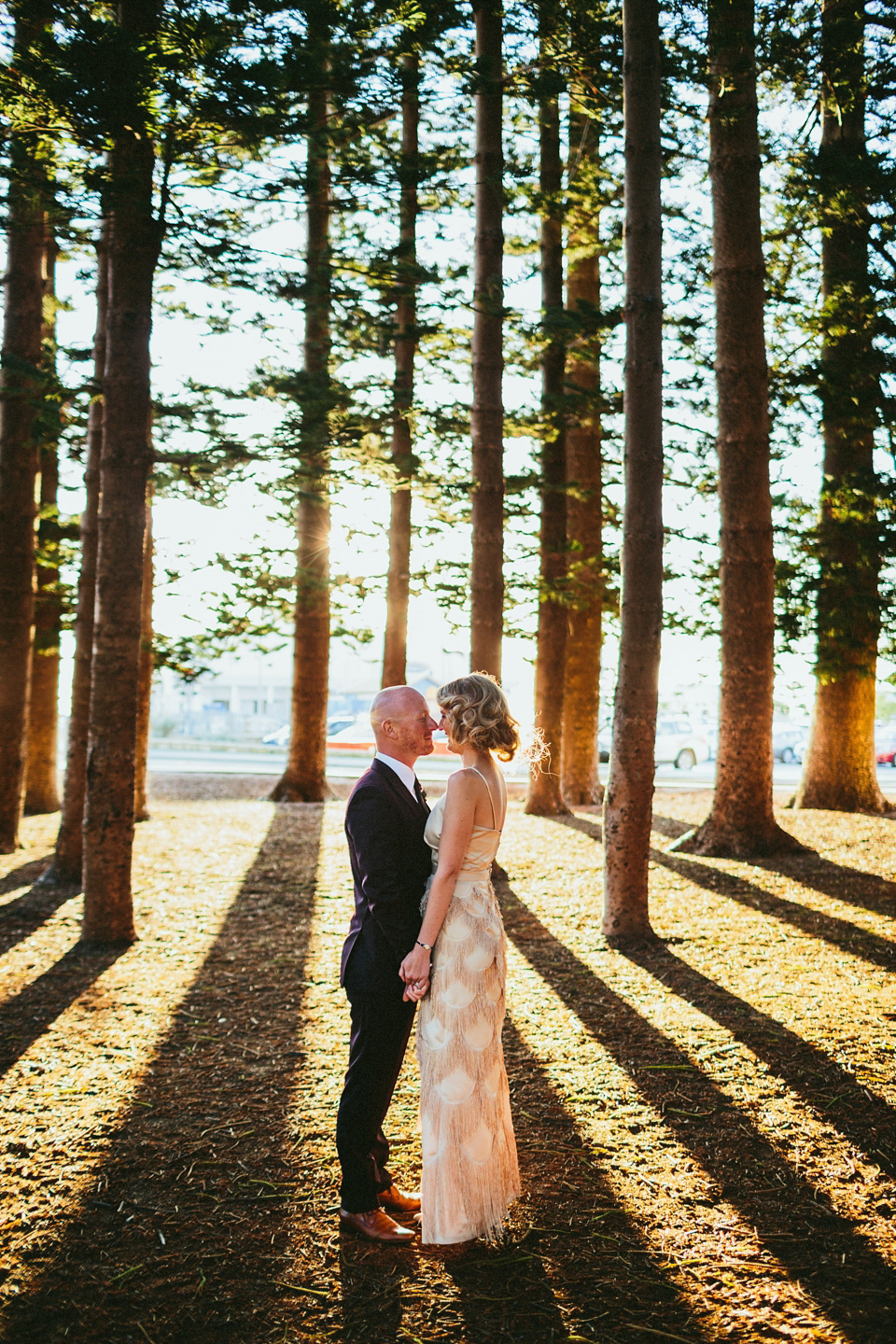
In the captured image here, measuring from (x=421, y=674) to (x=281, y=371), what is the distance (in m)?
→ 27.2

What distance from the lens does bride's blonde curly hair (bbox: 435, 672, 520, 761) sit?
314 centimetres

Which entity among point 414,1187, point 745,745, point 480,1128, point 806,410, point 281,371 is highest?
point 806,410

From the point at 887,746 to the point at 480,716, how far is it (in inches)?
1434

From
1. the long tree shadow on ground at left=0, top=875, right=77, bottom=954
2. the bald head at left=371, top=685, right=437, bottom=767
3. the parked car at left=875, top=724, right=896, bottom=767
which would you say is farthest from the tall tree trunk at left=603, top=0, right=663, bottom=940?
the parked car at left=875, top=724, right=896, bottom=767

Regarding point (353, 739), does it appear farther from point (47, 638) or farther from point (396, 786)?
point (396, 786)

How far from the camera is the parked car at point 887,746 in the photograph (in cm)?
3444

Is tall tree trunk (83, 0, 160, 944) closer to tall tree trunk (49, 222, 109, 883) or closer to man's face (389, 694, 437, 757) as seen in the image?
tall tree trunk (49, 222, 109, 883)

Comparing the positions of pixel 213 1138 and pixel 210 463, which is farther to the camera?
pixel 210 463

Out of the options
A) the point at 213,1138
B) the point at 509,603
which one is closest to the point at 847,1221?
the point at 213,1138

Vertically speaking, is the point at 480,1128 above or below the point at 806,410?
below

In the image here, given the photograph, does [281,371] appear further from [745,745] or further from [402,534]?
[745,745]

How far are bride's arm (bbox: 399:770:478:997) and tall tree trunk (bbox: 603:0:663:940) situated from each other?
3.73 m

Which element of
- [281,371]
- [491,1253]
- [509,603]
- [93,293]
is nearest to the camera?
[491,1253]

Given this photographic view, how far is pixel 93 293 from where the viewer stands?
953cm
